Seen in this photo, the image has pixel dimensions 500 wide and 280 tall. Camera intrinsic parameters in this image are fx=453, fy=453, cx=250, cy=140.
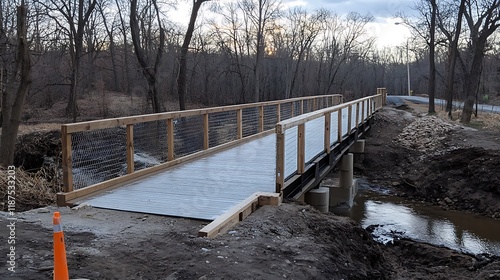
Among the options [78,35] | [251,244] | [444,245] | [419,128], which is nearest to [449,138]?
[419,128]

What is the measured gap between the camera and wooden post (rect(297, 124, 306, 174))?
7.26m

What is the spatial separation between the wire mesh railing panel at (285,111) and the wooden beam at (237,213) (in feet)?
29.4

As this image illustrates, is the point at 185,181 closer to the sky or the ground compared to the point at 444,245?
closer to the sky

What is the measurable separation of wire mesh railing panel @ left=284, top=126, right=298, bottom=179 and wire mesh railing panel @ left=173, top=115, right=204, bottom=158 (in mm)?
2765

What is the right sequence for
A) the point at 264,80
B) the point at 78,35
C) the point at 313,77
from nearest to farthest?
the point at 78,35
the point at 264,80
the point at 313,77

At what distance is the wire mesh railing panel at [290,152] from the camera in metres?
6.91

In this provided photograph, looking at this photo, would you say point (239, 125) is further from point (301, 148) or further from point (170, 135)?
point (301, 148)

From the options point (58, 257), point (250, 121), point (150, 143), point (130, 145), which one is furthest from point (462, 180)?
point (58, 257)

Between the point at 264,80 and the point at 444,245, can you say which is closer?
the point at 444,245

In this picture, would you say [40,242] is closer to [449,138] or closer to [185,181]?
[185,181]

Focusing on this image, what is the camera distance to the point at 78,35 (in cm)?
2686

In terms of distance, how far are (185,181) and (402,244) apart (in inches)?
198

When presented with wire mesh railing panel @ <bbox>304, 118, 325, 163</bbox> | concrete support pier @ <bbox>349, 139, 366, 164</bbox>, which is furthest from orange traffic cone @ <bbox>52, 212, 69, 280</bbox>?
concrete support pier @ <bbox>349, 139, 366, 164</bbox>

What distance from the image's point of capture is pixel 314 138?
357 inches
